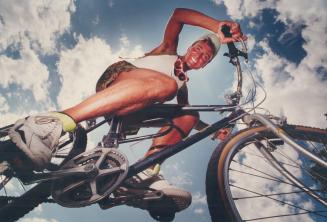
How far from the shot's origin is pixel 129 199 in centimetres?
224

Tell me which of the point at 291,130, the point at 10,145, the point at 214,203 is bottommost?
the point at 10,145

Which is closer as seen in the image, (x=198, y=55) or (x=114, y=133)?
(x=114, y=133)

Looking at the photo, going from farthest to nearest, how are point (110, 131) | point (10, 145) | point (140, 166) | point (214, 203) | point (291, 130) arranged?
point (291, 130), point (110, 131), point (140, 166), point (214, 203), point (10, 145)

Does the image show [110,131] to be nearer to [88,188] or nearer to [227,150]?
[88,188]

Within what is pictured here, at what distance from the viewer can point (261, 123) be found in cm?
286

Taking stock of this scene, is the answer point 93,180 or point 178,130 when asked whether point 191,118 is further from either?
point 93,180

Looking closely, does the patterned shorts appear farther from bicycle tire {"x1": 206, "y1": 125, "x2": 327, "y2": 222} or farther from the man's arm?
bicycle tire {"x1": 206, "y1": 125, "x2": 327, "y2": 222}

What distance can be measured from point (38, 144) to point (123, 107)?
73cm

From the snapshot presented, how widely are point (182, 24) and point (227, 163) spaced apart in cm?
173

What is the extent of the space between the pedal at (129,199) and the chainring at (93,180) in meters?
0.14

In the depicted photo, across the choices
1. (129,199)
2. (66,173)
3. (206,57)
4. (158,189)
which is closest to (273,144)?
(206,57)

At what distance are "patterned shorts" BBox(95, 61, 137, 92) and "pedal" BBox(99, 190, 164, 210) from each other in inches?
43.2

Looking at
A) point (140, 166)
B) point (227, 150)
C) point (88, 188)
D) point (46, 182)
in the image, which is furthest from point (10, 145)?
point (227, 150)

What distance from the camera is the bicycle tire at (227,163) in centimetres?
206
